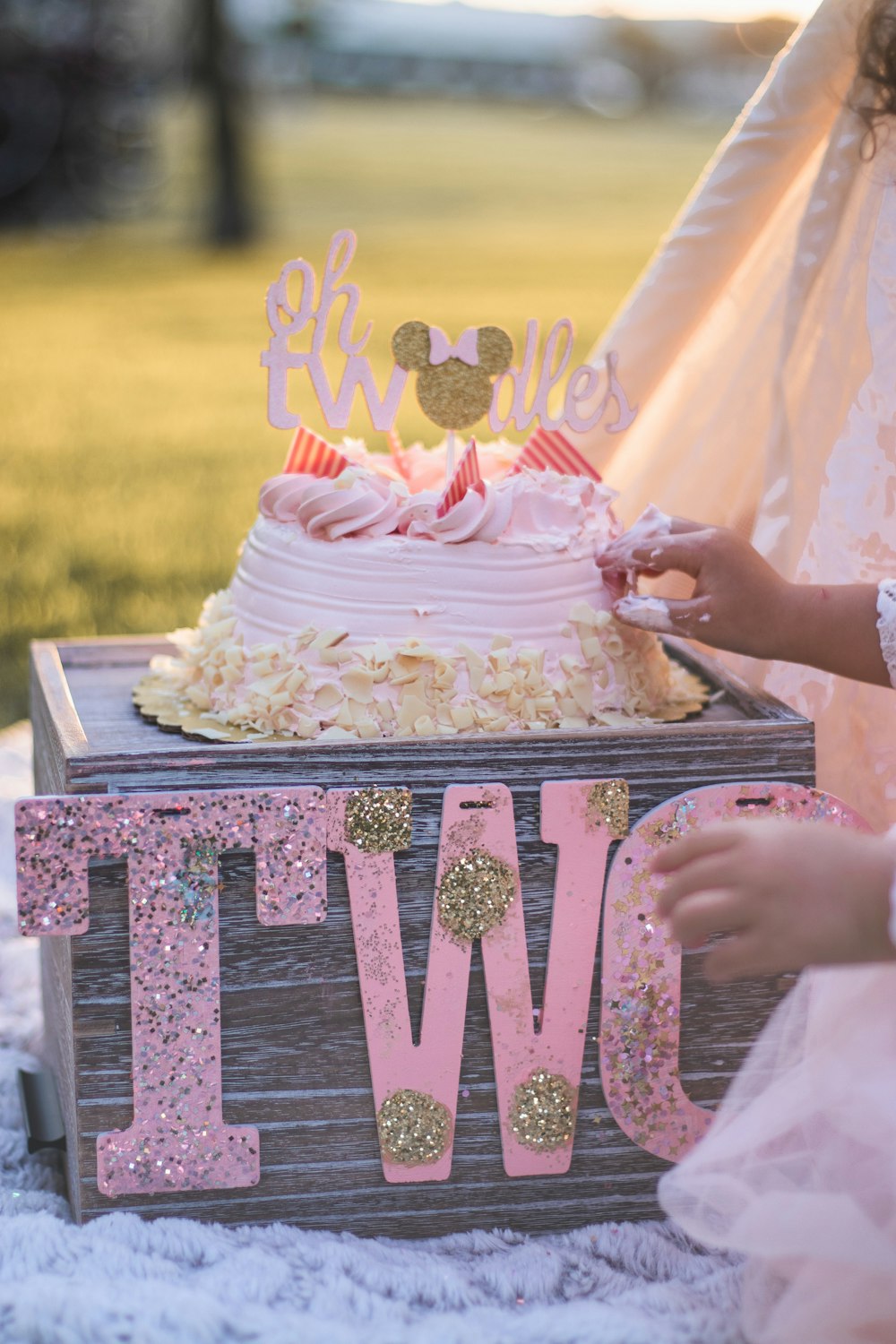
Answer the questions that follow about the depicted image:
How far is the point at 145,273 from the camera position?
905 cm

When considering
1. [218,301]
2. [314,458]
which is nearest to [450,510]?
[314,458]

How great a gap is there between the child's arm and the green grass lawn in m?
1.64

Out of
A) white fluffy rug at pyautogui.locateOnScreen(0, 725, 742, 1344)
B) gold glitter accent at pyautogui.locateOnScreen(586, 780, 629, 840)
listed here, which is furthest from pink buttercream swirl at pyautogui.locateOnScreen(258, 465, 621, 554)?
white fluffy rug at pyautogui.locateOnScreen(0, 725, 742, 1344)

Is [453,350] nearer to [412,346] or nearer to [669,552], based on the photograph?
[412,346]

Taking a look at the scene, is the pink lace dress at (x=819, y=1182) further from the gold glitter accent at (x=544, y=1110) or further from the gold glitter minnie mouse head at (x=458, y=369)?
the gold glitter minnie mouse head at (x=458, y=369)

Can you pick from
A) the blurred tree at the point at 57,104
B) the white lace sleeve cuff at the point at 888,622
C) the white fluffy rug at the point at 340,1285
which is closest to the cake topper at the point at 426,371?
the white lace sleeve cuff at the point at 888,622

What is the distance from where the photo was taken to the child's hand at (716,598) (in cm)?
130

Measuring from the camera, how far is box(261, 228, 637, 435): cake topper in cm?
134

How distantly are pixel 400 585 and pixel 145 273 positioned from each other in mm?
8308

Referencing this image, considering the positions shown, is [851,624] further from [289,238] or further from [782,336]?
[289,238]

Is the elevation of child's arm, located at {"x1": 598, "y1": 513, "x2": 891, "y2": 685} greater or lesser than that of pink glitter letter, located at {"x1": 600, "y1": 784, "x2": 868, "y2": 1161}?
greater

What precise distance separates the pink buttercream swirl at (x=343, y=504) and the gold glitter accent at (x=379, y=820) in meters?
0.25

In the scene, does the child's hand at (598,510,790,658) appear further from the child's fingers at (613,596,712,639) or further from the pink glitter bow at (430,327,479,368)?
the pink glitter bow at (430,327,479,368)

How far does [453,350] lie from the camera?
1.42m
